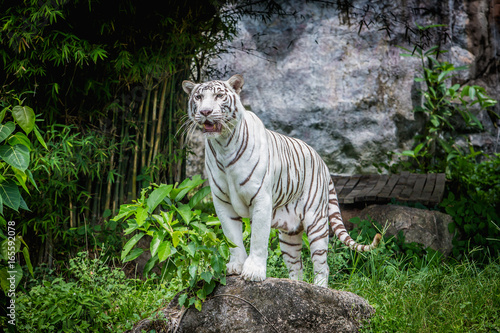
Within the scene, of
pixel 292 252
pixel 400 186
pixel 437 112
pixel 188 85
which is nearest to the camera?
pixel 188 85

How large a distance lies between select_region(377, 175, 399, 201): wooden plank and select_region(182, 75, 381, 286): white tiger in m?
1.92

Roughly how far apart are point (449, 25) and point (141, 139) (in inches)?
220

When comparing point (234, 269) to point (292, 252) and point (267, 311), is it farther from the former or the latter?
point (292, 252)

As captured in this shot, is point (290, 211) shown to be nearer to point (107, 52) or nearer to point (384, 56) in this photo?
point (107, 52)

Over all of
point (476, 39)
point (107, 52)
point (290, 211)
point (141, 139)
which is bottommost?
point (290, 211)

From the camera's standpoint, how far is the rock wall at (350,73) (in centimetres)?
745

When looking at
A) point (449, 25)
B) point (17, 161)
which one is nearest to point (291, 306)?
point (17, 161)

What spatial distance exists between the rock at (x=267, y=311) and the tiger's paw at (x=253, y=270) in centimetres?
6

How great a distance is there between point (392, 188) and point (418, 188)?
27 centimetres

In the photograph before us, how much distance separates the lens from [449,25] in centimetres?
778

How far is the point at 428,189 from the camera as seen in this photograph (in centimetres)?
529

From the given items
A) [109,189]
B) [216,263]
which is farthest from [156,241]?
[109,189]

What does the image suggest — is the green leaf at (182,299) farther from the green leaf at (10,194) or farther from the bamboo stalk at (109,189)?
the bamboo stalk at (109,189)

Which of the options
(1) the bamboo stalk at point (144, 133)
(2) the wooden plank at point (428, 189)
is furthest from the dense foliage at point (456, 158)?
(1) the bamboo stalk at point (144, 133)
